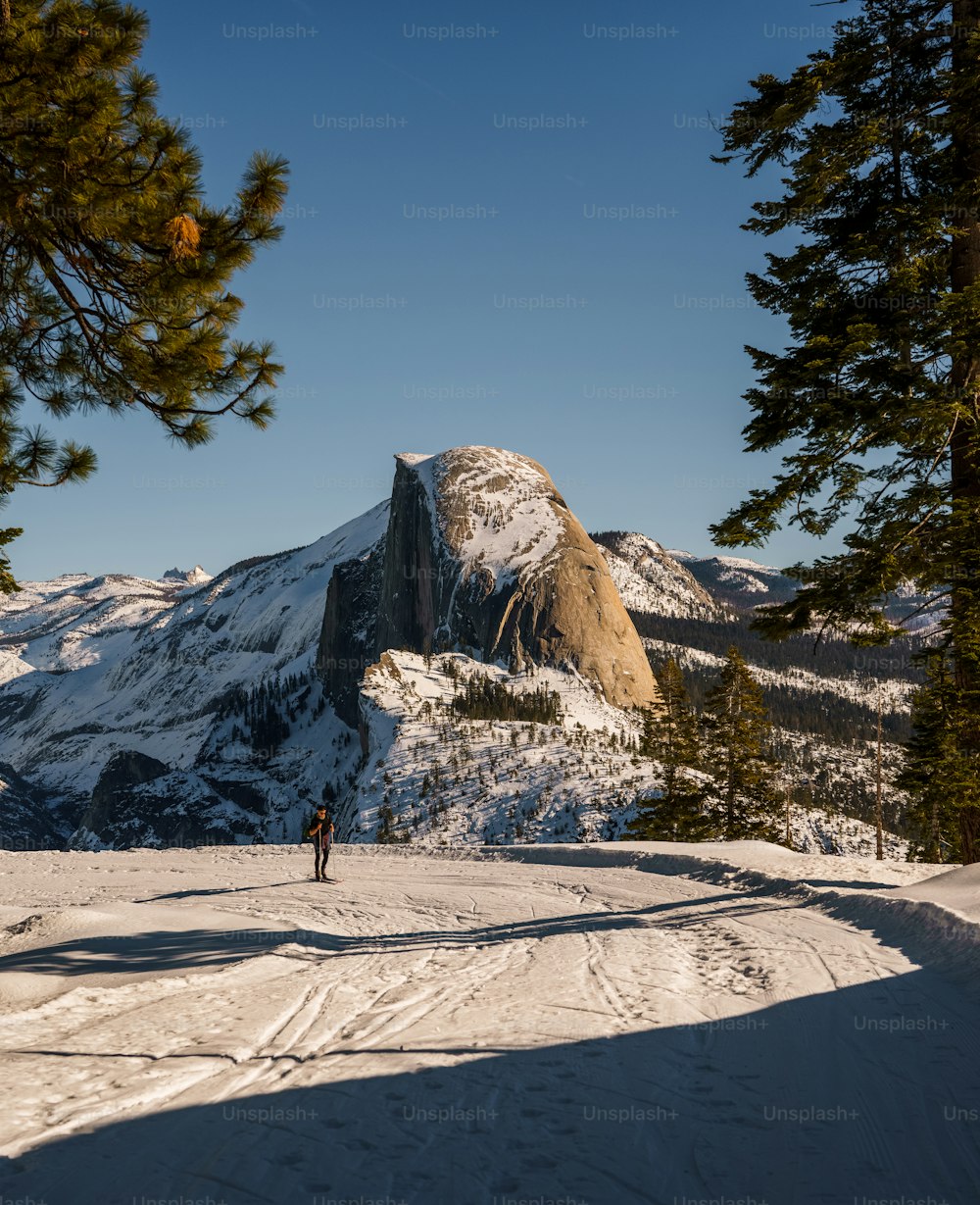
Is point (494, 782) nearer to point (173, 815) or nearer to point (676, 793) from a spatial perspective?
point (676, 793)

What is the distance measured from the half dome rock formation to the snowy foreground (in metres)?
130

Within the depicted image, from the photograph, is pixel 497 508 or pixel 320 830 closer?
pixel 320 830

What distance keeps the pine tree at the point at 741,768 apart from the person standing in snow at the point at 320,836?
2022 cm

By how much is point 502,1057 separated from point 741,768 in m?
30.9

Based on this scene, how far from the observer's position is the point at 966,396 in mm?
10461

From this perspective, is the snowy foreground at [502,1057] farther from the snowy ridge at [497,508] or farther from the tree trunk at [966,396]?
the snowy ridge at [497,508]

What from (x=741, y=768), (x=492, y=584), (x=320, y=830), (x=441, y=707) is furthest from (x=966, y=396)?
(x=492, y=584)

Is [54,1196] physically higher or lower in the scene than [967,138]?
lower

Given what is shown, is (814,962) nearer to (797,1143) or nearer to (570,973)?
(570,973)

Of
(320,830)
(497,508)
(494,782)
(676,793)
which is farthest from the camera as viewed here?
(497,508)

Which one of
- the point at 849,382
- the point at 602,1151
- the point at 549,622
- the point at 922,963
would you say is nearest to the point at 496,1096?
the point at 602,1151

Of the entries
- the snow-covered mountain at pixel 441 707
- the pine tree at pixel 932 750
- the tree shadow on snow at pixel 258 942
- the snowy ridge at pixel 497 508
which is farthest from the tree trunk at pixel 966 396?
the snowy ridge at pixel 497 508

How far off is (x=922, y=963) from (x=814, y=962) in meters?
0.99

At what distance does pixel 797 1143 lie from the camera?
13.8ft
